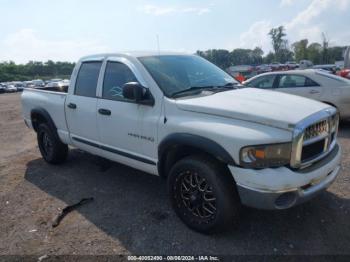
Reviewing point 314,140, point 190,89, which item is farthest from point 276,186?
point 190,89

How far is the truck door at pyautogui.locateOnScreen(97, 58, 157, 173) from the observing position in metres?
3.80

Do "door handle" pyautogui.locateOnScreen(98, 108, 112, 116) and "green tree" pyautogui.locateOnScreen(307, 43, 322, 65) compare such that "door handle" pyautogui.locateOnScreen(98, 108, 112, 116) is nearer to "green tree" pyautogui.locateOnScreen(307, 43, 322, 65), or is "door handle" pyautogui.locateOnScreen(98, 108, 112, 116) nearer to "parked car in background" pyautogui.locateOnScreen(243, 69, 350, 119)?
"parked car in background" pyautogui.locateOnScreen(243, 69, 350, 119)

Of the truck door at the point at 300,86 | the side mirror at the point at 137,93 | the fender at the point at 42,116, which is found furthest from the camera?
the truck door at the point at 300,86

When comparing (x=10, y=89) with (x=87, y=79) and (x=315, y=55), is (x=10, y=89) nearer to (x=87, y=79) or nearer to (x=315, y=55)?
(x=87, y=79)

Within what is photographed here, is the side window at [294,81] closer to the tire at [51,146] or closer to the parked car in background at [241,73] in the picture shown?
the parked car in background at [241,73]

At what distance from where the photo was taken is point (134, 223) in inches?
147

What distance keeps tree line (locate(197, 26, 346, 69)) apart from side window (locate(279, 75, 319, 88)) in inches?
2191

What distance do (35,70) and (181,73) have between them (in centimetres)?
9247

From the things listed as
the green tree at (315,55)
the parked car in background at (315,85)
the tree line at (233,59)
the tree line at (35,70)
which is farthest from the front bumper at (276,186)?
the green tree at (315,55)

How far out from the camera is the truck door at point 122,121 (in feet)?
12.5

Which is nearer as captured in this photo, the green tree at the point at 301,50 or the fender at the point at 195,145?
the fender at the point at 195,145

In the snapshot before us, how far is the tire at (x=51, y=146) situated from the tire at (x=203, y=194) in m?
2.97

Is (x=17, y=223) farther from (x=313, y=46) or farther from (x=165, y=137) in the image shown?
(x=313, y=46)

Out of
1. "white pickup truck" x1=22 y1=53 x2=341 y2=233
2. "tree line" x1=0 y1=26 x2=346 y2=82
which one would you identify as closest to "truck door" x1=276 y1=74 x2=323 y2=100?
"white pickup truck" x1=22 y1=53 x2=341 y2=233
